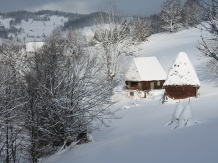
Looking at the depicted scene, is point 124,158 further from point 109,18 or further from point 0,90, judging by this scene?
point 109,18

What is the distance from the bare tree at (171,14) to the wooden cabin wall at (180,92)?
39813 mm

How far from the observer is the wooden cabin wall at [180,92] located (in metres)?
22.6

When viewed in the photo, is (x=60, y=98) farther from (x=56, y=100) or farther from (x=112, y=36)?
(x=112, y=36)

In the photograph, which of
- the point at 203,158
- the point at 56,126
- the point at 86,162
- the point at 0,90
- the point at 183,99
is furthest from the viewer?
the point at 183,99

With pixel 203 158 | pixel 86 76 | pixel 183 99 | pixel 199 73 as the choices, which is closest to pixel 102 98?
pixel 86 76

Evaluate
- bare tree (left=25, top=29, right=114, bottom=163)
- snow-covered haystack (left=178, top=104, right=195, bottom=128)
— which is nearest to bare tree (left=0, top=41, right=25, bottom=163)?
bare tree (left=25, top=29, right=114, bottom=163)

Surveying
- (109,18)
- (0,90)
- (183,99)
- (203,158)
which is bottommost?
(183,99)

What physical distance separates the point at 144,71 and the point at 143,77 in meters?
0.95

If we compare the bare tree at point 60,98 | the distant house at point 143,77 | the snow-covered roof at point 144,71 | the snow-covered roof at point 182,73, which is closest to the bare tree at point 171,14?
the snow-covered roof at point 144,71

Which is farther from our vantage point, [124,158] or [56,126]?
[56,126]

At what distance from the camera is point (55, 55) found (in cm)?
1334

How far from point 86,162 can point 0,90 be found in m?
4.36

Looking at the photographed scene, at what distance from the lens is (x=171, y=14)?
59.9 metres

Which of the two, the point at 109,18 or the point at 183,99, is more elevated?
the point at 109,18
